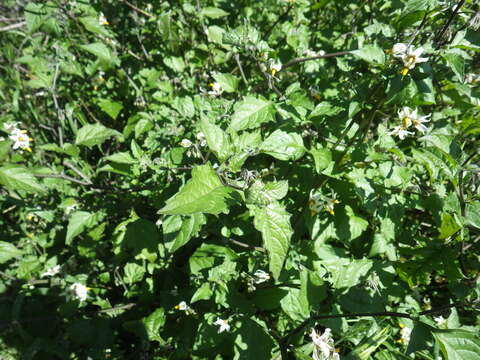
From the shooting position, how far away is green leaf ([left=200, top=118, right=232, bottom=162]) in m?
1.25

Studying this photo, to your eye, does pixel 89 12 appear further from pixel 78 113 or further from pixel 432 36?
pixel 432 36

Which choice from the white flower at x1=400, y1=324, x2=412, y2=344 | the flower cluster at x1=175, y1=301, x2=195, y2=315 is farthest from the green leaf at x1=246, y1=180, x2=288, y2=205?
the white flower at x1=400, y1=324, x2=412, y2=344

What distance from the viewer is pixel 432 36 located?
4.91 feet

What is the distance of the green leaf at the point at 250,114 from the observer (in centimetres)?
155

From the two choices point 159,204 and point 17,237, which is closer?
point 159,204

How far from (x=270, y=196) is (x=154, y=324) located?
1520 mm

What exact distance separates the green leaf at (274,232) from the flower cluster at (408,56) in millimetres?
818

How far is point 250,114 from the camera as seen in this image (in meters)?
1.59

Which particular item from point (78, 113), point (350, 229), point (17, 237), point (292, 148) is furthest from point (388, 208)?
point (17, 237)

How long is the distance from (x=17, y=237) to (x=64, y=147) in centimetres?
167

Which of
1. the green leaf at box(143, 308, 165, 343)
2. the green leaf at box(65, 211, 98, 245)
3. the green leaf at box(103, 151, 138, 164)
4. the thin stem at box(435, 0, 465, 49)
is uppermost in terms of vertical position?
the thin stem at box(435, 0, 465, 49)

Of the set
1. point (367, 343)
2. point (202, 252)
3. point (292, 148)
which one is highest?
point (292, 148)

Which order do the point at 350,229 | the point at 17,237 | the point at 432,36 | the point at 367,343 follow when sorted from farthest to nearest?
the point at 17,237 < the point at 350,229 < the point at 432,36 < the point at 367,343

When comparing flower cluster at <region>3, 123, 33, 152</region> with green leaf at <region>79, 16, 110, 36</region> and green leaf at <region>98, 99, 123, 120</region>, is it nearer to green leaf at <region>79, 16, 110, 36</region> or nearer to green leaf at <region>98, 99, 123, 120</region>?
green leaf at <region>98, 99, 123, 120</region>
